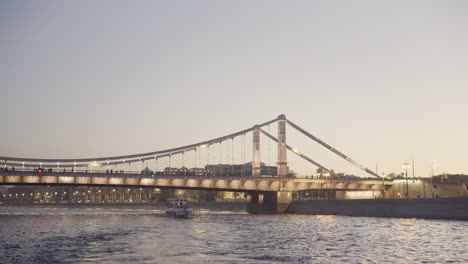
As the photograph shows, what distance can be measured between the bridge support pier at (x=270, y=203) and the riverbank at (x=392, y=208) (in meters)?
2.60

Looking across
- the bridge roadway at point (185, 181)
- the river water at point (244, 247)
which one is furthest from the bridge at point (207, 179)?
the river water at point (244, 247)

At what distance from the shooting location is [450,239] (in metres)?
57.3

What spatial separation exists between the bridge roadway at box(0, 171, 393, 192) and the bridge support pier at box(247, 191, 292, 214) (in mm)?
2634

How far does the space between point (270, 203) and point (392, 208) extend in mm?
34920

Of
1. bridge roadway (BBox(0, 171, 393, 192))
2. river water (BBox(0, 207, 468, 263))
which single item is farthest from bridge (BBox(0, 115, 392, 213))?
river water (BBox(0, 207, 468, 263))

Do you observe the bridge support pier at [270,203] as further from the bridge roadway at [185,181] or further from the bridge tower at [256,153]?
the bridge tower at [256,153]

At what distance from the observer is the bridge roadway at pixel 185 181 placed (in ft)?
353

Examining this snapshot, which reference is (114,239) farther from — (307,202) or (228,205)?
(228,205)

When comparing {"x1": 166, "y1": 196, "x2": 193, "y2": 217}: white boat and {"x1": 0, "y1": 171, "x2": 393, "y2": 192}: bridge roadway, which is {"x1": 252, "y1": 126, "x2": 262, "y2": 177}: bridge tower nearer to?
{"x1": 0, "y1": 171, "x2": 393, "y2": 192}: bridge roadway

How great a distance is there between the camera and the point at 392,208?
106m

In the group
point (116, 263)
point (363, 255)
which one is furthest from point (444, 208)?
point (116, 263)

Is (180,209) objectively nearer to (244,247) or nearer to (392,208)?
(392,208)

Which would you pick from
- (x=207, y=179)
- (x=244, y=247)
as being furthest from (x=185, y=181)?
(x=244, y=247)

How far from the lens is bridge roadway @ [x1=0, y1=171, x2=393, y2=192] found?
4239 inches
